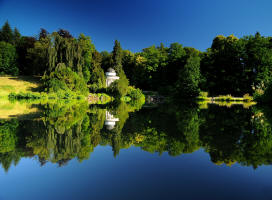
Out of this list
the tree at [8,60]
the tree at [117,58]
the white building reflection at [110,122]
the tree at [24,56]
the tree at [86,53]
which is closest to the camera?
the white building reflection at [110,122]

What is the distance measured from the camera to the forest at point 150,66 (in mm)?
27181

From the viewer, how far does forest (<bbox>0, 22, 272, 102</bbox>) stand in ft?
89.2

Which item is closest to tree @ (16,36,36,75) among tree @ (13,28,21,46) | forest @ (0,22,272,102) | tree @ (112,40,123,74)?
forest @ (0,22,272,102)

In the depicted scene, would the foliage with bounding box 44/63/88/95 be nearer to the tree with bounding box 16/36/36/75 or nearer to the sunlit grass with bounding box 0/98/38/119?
the sunlit grass with bounding box 0/98/38/119

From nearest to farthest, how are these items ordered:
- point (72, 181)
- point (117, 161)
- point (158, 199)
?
point (158, 199)
point (72, 181)
point (117, 161)

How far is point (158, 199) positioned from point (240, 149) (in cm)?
260

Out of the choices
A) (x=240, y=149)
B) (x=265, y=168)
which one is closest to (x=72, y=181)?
(x=265, y=168)

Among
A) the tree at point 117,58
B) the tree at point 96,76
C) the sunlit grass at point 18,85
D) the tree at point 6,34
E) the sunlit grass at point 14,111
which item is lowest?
the sunlit grass at point 14,111

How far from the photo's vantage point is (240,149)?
12.9ft

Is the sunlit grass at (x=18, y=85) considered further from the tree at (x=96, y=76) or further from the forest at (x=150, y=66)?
the tree at (x=96, y=76)

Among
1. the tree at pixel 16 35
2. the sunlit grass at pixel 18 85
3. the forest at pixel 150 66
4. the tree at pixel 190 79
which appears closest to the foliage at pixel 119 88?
the forest at pixel 150 66

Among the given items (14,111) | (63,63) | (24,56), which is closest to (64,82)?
(63,63)

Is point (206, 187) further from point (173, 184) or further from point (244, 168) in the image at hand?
point (244, 168)

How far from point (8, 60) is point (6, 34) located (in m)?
10.5
